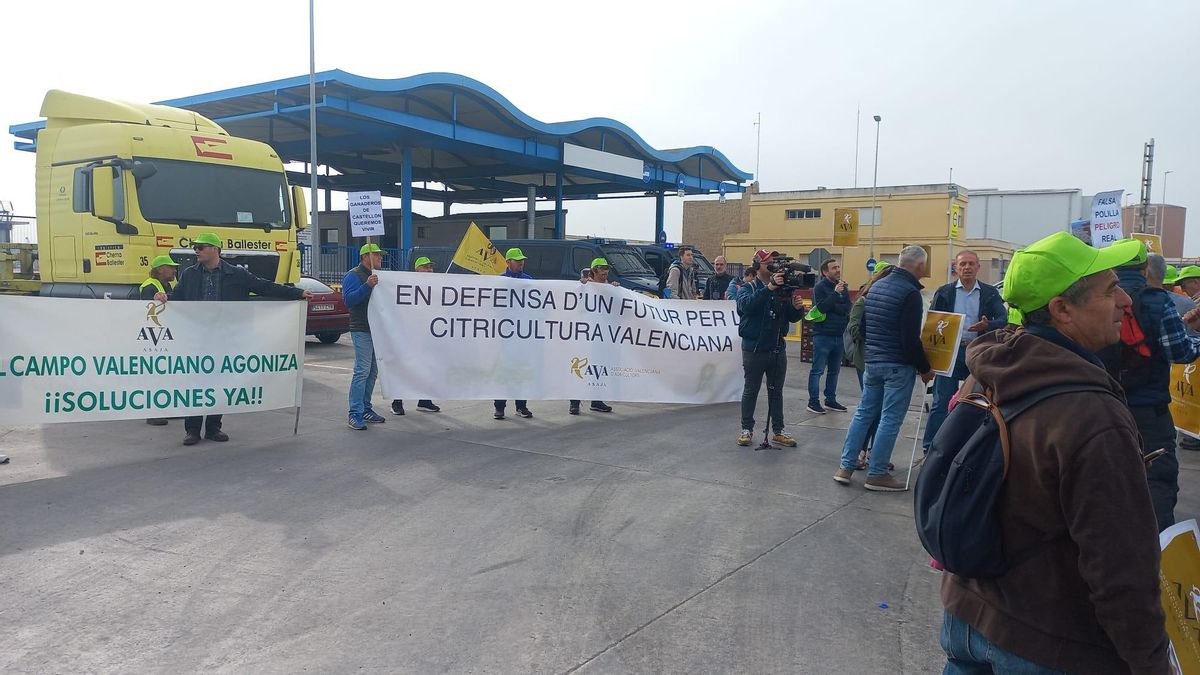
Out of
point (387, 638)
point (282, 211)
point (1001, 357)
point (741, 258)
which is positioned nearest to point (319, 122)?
point (282, 211)

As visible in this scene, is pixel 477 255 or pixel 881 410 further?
pixel 477 255

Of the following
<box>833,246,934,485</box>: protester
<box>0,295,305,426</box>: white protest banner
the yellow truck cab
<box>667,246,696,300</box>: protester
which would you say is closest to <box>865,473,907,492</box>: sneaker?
<box>833,246,934,485</box>: protester

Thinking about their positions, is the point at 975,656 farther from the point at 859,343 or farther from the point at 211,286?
the point at 211,286

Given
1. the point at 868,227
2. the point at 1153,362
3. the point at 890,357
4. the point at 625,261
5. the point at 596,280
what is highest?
the point at 868,227

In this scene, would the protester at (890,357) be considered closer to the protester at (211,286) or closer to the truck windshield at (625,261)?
the protester at (211,286)

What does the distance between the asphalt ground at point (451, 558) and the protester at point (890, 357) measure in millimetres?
358

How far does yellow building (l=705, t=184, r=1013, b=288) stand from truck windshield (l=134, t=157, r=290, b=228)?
111 ft

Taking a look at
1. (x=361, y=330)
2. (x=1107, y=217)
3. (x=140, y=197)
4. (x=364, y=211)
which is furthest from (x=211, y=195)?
(x=1107, y=217)

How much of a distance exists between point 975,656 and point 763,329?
221 inches

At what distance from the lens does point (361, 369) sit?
848 centimetres

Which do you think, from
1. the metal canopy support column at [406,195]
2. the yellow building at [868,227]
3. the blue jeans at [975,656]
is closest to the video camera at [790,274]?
the blue jeans at [975,656]

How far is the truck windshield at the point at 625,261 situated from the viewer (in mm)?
16297

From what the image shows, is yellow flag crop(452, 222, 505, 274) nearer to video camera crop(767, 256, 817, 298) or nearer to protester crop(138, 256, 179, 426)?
protester crop(138, 256, 179, 426)

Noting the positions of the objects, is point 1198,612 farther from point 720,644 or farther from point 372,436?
point 372,436
